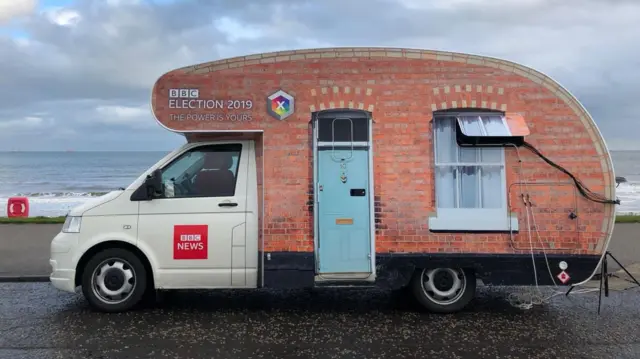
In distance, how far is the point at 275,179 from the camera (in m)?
6.06

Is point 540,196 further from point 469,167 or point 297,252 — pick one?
point 297,252

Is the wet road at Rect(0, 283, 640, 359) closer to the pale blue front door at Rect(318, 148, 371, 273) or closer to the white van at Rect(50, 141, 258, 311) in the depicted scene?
the white van at Rect(50, 141, 258, 311)

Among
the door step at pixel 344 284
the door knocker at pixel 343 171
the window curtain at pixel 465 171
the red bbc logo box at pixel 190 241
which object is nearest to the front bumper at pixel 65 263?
the red bbc logo box at pixel 190 241

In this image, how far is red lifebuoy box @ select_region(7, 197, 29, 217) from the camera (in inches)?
599

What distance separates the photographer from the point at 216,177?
20.2 feet

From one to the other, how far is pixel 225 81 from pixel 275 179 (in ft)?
4.18

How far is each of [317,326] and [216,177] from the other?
2077mm

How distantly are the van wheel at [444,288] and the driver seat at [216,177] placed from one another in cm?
245

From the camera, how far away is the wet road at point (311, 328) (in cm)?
493

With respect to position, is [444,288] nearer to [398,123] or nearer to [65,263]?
[398,123]

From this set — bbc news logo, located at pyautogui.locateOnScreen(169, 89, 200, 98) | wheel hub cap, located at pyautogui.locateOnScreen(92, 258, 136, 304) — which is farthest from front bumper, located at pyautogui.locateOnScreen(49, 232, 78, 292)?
bbc news logo, located at pyautogui.locateOnScreen(169, 89, 200, 98)

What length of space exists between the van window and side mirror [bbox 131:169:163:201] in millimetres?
130

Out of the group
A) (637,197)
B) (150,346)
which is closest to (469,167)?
(150,346)

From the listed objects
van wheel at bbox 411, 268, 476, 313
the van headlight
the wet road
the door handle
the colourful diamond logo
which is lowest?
the wet road
